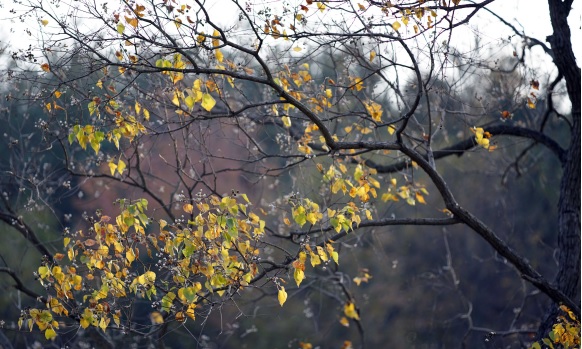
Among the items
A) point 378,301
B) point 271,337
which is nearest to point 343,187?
point 271,337

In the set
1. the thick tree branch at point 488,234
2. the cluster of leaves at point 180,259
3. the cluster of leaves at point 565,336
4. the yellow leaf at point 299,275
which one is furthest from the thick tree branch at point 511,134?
the yellow leaf at point 299,275

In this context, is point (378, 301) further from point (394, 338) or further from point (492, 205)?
point (492, 205)

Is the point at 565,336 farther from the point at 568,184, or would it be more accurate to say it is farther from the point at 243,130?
the point at 243,130

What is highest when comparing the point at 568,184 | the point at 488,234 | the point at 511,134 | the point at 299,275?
the point at 511,134

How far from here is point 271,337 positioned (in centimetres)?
1202

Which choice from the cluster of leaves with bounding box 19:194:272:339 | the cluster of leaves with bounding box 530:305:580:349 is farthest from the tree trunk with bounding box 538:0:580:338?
the cluster of leaves with bounding box 19:194:272:339

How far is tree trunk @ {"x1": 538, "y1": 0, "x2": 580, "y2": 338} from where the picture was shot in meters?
5.50

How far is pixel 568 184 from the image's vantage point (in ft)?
18.9

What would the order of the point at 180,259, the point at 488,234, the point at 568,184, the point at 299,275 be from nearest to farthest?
the point at 299,275
the point at 180,259
the point at 488,234
the point at 568,184

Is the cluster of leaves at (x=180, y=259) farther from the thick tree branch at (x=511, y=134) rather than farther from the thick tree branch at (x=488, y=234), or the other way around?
the thick tree branch at (x=511, y=134)

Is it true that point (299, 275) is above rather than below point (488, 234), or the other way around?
below

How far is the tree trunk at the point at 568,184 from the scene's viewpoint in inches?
217

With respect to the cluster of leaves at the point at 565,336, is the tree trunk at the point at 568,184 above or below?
above

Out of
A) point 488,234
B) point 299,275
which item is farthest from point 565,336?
point 299,275
